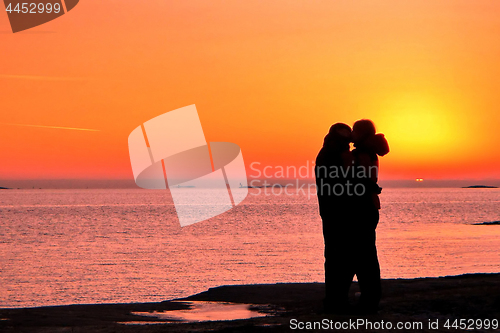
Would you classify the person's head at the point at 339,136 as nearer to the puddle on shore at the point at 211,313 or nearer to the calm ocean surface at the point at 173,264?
the puddle on shore at the point at 211,313

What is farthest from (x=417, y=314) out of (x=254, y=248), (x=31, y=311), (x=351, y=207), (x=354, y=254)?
(x=254, y=248)

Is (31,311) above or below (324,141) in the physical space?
below

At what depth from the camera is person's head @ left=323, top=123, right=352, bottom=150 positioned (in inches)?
270

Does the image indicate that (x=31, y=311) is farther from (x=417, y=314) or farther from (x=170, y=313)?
(x=417, y=314)


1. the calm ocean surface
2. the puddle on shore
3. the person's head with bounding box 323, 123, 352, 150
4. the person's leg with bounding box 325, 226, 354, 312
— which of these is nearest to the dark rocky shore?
the puddle on shore

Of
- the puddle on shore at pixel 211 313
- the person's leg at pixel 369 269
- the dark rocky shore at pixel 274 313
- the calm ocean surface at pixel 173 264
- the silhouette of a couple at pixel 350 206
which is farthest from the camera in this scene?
the calm ocean surface at pixel 173 264

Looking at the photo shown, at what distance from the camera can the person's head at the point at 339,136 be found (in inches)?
270

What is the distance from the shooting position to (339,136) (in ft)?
22.5

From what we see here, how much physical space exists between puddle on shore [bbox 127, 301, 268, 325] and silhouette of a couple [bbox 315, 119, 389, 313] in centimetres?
243

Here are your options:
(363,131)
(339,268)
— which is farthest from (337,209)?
(363,131)

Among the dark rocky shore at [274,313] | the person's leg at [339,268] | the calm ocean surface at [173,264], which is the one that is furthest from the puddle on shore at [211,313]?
the calm ocean surface at [173,264]

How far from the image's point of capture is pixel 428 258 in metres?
27.6

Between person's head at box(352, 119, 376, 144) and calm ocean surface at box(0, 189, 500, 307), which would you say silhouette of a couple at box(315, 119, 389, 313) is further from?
calm ocean surface at box(0, 189, 500, 307)

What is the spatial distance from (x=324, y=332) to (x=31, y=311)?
6421 mm
